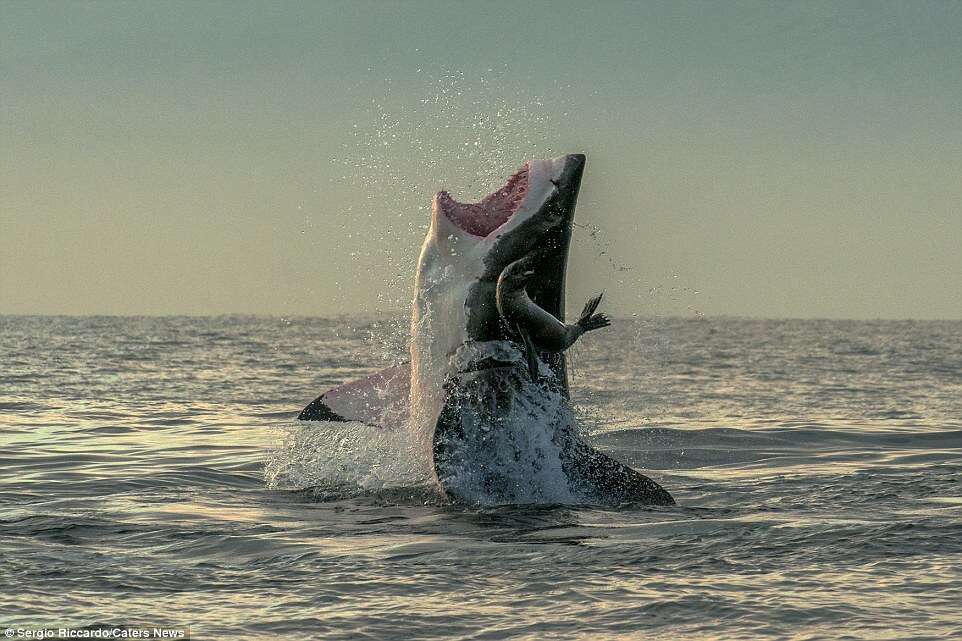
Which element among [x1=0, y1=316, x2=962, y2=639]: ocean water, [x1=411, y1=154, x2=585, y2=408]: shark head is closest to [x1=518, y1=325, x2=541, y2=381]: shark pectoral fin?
[x1=411, y1=154, x2=585, y2=408]: shark head

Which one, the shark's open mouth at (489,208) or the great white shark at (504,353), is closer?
the great white shark at (504,353)

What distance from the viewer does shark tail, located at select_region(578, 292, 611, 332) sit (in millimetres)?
10594

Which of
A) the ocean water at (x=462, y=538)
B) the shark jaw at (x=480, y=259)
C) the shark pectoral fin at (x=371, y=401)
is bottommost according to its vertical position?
the ocean water at (x=462, y=538)

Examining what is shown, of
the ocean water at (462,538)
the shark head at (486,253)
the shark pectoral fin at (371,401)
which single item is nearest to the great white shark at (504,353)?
the shark head at (486,253)

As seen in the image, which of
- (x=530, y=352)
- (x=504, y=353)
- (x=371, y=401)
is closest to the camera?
(x=530, y=352)

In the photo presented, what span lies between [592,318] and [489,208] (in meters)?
1.42

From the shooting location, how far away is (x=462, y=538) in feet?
31.5

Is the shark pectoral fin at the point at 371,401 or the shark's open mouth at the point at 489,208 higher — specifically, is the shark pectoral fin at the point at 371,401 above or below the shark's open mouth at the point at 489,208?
below

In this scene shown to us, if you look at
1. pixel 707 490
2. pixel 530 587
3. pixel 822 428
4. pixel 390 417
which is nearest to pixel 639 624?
pixel 530 587

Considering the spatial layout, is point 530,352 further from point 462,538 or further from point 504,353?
point 462,538

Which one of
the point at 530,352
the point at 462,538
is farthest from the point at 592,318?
the point at 462,538

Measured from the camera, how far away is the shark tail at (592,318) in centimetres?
1059

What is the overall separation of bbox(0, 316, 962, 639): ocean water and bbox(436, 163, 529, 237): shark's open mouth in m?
2.07

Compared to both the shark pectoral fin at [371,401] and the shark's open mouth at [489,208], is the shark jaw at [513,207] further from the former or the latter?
the shark pectoral fin at [371,401]
